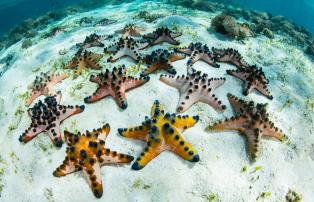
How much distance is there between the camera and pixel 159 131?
488 cm

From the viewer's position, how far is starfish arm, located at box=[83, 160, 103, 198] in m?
4.70

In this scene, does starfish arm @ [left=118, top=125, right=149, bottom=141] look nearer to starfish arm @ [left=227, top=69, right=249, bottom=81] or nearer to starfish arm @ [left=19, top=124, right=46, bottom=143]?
starfish arm @ [left=19, top=124, right=46, bottom=143]

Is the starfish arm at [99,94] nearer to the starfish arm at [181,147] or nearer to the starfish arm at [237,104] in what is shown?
the starfish arm at [181,147]

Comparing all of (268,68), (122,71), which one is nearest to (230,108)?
(122,71)

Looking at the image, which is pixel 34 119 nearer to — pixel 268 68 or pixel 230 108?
pixel 230 108

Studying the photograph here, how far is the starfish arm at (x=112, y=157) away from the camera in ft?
16.1

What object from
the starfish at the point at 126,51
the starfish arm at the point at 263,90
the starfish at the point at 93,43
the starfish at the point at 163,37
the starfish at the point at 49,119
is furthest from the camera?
the starfish at the point at 93,43

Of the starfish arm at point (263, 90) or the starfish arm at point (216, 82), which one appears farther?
the starfish arm at point (263, 90)

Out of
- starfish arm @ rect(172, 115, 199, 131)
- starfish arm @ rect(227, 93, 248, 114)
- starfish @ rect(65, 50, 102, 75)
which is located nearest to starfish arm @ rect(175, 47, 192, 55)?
starfish arm @ rect(227, 93, 248, 114)

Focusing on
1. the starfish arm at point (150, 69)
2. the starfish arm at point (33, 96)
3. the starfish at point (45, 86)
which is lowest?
the starfish arm at point (33, 96)

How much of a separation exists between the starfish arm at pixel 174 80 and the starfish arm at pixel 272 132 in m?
2.00

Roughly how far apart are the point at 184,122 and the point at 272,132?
195 centimetres

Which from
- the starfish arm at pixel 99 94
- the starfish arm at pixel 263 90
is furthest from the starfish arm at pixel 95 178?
the starfish arm at pixel 263 90

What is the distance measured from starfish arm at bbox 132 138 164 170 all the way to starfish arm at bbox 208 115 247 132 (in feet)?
4.57
